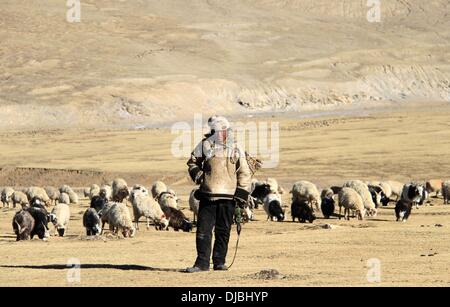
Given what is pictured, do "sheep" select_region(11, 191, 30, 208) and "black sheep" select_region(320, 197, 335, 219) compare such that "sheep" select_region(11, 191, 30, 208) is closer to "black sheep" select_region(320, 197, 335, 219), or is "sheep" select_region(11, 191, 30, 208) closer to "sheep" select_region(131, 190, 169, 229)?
"sheep" select_region(131, 190, 169, 229)

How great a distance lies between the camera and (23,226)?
22562 mm

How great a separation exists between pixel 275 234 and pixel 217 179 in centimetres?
906

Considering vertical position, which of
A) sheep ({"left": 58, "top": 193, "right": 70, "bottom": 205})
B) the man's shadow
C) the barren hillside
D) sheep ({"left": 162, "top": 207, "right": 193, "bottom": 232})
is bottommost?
the man's shadow

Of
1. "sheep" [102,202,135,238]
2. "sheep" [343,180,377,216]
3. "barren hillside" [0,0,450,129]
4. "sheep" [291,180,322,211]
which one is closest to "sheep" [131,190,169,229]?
"sheep" [102,202,135,238]

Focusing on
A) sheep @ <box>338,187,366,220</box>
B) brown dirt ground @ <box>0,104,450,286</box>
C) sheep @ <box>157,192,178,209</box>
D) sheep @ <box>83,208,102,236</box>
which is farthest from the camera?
sheep @ <box>338,187,366,220</box>

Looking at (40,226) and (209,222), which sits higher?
(209,222)

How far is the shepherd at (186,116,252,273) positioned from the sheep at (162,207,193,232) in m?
11.3

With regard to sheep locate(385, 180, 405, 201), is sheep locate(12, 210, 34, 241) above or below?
below

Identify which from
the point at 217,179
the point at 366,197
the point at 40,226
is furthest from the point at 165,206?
the point at 217,179

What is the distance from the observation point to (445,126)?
7575cm

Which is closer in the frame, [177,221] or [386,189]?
[177,221]

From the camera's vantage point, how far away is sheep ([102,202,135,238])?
23391 millimetres

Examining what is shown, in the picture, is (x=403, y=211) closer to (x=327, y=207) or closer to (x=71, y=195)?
(x=327, y=207)

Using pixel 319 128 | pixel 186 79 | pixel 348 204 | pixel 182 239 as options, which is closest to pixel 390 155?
pixel 319 128
